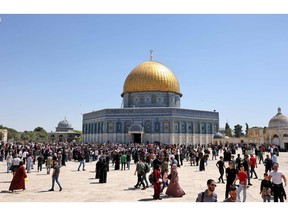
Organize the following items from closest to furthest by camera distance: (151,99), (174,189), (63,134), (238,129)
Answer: (174,189) → (151,99) → (238,129) → (63,134)

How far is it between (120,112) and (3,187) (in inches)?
1399

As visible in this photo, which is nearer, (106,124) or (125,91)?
(106,124)

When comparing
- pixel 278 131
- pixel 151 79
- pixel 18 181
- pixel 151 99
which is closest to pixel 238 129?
pixel 151 99

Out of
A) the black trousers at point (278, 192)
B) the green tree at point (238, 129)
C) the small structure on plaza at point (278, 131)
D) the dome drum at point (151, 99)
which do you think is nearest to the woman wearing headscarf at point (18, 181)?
the black trousers at point (278, 192)

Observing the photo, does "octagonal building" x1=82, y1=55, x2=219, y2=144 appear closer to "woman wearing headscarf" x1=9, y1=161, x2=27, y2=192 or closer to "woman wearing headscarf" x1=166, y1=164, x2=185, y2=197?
"woman wearing headscarf" x1=9, y1=161, x2=27, y2=192

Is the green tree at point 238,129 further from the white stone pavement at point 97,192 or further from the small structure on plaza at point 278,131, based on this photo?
the white stone pavement at point 97,192

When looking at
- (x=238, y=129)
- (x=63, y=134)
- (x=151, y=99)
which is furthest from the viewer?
(x=63, y=134)

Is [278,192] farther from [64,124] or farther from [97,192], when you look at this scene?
[64,124]

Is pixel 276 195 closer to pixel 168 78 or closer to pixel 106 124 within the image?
pixel 106 124

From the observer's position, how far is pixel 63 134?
79.9m

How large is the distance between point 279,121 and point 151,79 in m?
20.2

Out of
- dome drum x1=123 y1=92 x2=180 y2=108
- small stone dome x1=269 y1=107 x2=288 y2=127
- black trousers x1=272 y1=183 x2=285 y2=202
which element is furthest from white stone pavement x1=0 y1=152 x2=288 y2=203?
dome drum x1=123 y1=92 x2=180 y2=108

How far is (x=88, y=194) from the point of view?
9664 millimetres
